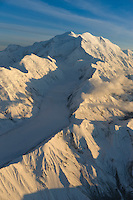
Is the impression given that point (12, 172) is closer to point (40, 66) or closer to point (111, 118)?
point (111, 118)

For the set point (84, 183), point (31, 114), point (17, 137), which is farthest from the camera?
point (31, 114)

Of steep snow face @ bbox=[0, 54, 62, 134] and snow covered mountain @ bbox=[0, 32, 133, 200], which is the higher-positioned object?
steep snow face @ bbox=[0, 54, 62, 134]

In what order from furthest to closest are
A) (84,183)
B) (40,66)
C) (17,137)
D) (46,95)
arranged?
(40,66) < (46,95) < (17,137) < (84,183)

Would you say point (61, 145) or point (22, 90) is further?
point (22, 90)

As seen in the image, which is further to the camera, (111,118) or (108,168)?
(111,118)

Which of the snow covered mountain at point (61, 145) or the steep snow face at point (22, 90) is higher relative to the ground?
the steep snow face at point (22, 90)

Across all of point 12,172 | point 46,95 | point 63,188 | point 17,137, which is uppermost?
point 46,95

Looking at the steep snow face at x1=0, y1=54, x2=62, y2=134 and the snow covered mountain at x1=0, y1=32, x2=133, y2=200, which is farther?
the steep snow face at x1=0, y1=54, x2=62, y2=134

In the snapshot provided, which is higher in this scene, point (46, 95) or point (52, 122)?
→ point (46, 95)

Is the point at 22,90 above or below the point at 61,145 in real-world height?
above

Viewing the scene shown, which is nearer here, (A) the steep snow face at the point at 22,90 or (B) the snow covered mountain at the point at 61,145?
(B) the snow covered mountain at the point at 61,145

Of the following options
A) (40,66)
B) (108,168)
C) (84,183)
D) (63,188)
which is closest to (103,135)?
(108,168)
